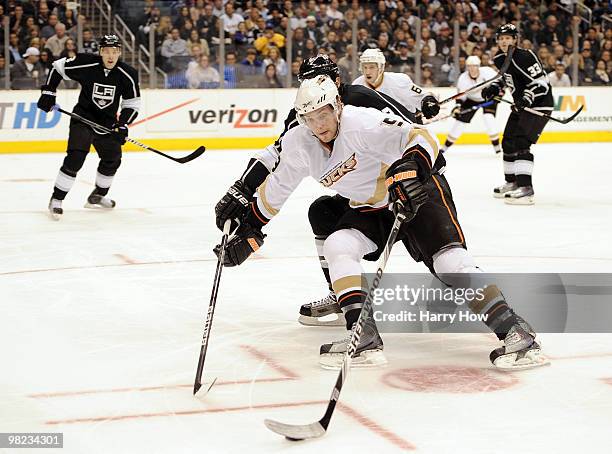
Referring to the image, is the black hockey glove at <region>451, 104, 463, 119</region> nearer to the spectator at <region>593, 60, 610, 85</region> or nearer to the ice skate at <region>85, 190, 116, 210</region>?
the spectator at <region>593, 60, 610, 85</region>

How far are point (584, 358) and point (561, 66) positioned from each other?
951 centimetres

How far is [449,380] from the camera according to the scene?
116 inches

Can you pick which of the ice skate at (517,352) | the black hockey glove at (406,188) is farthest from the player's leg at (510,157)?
the black hockey glove at (406,188)

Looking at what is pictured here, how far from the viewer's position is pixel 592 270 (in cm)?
469

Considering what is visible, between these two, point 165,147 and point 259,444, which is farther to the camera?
point 165,147

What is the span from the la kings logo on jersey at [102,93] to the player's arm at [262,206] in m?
3.66

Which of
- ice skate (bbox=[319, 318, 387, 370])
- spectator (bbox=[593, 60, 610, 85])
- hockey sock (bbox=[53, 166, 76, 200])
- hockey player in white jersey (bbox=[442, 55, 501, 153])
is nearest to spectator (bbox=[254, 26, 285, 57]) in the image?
hockey player in white jersey (bbox=[442, 55, 501, 153])

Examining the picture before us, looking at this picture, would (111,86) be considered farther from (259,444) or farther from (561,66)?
(561,66)

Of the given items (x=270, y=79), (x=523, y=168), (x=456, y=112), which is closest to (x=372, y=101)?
(x=523, y=168)

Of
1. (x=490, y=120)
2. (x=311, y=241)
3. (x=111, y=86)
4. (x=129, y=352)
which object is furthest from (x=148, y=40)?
(x=129, y=352)

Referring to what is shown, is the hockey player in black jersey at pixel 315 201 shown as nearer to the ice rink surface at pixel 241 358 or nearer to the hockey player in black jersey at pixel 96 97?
the ice rink surface at pixel 241 358

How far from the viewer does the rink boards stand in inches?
404

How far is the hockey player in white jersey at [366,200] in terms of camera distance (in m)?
3.00

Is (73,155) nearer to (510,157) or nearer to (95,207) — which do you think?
(95,207)
